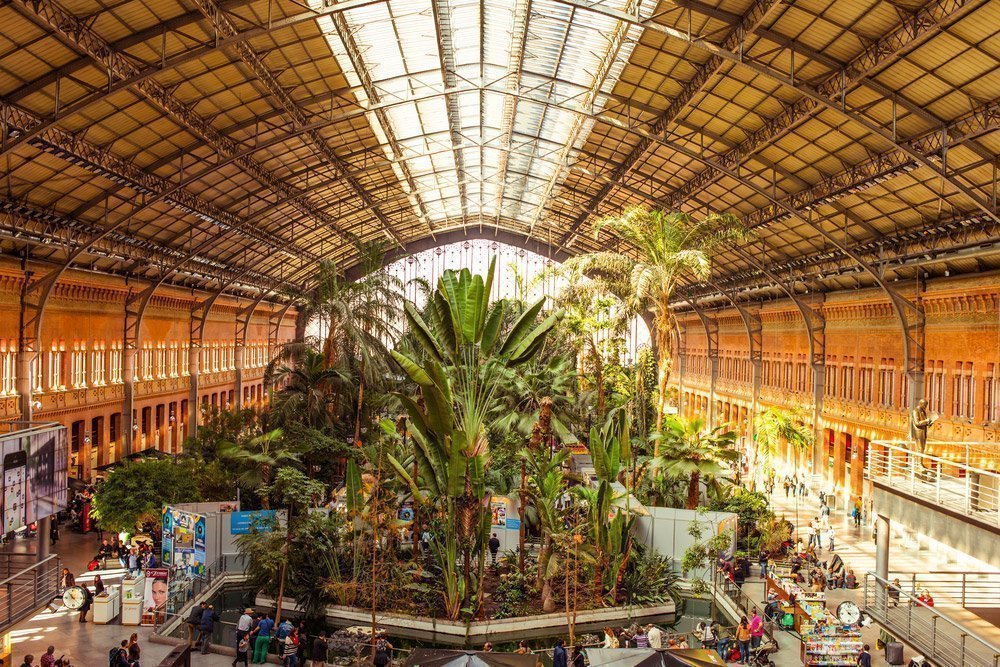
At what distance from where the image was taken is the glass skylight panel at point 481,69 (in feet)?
84.4

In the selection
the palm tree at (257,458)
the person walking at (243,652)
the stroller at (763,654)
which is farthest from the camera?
the palm tree at (257,458)

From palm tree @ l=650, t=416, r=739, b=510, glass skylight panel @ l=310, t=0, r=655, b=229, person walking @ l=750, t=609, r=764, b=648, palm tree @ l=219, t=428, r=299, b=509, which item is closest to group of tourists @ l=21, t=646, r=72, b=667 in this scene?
palm tree @ l=219, t=428, r=299, b=509

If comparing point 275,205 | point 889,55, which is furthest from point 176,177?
point 889,55

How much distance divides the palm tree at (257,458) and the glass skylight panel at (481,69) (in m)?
12.2

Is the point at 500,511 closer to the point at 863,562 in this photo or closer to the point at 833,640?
the point at 833,640

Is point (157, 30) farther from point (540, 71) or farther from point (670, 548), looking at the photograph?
point (670, 548)

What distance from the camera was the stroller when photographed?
17445mm

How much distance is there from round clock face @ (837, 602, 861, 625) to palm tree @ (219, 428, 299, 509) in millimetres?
14538

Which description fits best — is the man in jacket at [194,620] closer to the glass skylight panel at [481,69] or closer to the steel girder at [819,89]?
the glass skylight panel at [481,69]

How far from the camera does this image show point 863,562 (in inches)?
1056

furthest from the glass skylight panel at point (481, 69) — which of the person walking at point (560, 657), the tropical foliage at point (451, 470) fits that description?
the person walking at point (560, 657)

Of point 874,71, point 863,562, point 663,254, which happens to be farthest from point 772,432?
point 874,71

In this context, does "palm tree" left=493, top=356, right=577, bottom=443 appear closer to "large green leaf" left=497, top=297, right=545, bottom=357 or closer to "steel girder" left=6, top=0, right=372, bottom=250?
"large green leaf" left=497, top=297, right=545, bottom=357

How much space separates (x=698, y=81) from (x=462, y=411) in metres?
13.3
